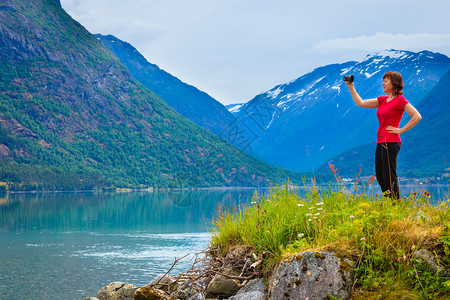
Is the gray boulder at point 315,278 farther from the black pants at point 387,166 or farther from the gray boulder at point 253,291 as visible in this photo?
the black pants at point 387,166

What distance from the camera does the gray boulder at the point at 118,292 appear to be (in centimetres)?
821

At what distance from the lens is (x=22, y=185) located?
177125 mm

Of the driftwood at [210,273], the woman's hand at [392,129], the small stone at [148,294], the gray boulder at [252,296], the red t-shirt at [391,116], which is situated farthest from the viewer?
the red t-shirt at [391,116]

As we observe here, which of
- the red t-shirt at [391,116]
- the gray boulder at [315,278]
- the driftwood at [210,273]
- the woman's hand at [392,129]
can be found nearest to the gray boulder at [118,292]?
the driftwood at [210,273]

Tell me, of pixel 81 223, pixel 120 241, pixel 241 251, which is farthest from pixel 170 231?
pixel 241 251

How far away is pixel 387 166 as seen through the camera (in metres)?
6.79

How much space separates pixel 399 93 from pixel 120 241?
177 ft

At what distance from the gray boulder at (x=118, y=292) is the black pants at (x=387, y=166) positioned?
467 cm

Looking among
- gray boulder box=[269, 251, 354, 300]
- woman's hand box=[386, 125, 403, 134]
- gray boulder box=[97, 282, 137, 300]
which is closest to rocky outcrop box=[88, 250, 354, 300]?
gray boulder box=[269, 251, 354, 300]

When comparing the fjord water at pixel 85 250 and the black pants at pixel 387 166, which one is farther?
the fjord water at pixel 85 250

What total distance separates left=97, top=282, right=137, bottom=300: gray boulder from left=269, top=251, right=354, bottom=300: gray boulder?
12.6ft

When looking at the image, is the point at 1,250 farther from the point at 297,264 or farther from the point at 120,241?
the point at 297,264

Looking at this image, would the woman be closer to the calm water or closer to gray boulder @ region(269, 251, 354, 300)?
gray boulder @ region(269, 251, 354, 300)

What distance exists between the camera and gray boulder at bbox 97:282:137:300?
8.21m
